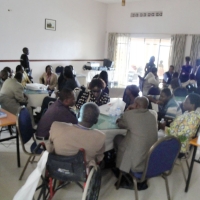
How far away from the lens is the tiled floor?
233cm

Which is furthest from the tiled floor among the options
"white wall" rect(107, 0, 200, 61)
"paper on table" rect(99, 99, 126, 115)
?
"white wall" rect(107, 0, 200, 61)

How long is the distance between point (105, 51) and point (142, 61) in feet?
5.10

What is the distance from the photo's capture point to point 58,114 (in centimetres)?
223

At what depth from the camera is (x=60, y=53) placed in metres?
7.50

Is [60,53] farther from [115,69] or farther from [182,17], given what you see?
[182,17]

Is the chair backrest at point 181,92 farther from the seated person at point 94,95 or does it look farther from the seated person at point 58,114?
the seated person at point 58,114

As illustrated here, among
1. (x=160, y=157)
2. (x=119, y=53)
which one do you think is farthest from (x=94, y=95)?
(x=119, y=53)

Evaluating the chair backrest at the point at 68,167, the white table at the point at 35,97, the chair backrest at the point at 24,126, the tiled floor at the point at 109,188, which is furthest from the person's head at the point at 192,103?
the white table at the point at 35,97

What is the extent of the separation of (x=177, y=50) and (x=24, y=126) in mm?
5974

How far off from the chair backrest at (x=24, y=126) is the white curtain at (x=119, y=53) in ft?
21.6

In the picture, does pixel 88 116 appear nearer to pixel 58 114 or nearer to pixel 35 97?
pixel 58 114

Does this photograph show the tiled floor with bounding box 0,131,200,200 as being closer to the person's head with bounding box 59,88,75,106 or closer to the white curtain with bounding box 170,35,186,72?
the person's head with bounding box 59,88,75,106

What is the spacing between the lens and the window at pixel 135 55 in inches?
312

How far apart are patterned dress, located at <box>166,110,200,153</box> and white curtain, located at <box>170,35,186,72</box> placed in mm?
5040
